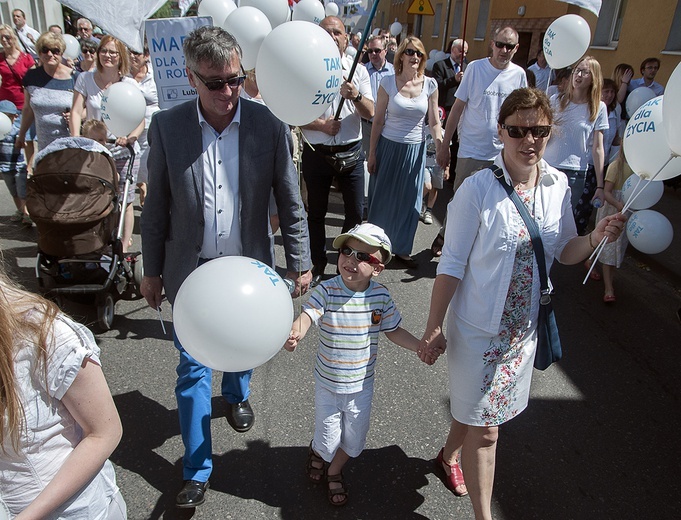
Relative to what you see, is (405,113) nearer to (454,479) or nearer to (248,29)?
(248,29)

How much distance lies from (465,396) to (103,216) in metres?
3.01

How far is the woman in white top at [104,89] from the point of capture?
16.1ft

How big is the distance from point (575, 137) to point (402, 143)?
152 cm

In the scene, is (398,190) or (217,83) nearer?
(217,83)

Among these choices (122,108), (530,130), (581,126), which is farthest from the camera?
(581,126)

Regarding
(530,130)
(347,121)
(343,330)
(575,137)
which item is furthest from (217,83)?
(575,137)

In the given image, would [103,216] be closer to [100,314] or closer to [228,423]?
[100,314]

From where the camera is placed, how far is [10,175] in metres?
5.87

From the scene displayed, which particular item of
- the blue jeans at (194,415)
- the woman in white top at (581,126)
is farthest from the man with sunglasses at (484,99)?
the blue jeans at (194,415)

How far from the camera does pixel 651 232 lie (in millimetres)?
4379

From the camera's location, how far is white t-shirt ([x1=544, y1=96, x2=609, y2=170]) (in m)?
4.56

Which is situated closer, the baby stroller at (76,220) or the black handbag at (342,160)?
the baby stroller at (76,220)

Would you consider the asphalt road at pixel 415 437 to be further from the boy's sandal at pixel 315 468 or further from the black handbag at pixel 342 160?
the black handbag at pixel 342 160

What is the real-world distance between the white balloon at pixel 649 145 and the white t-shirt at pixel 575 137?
1.90 metres
